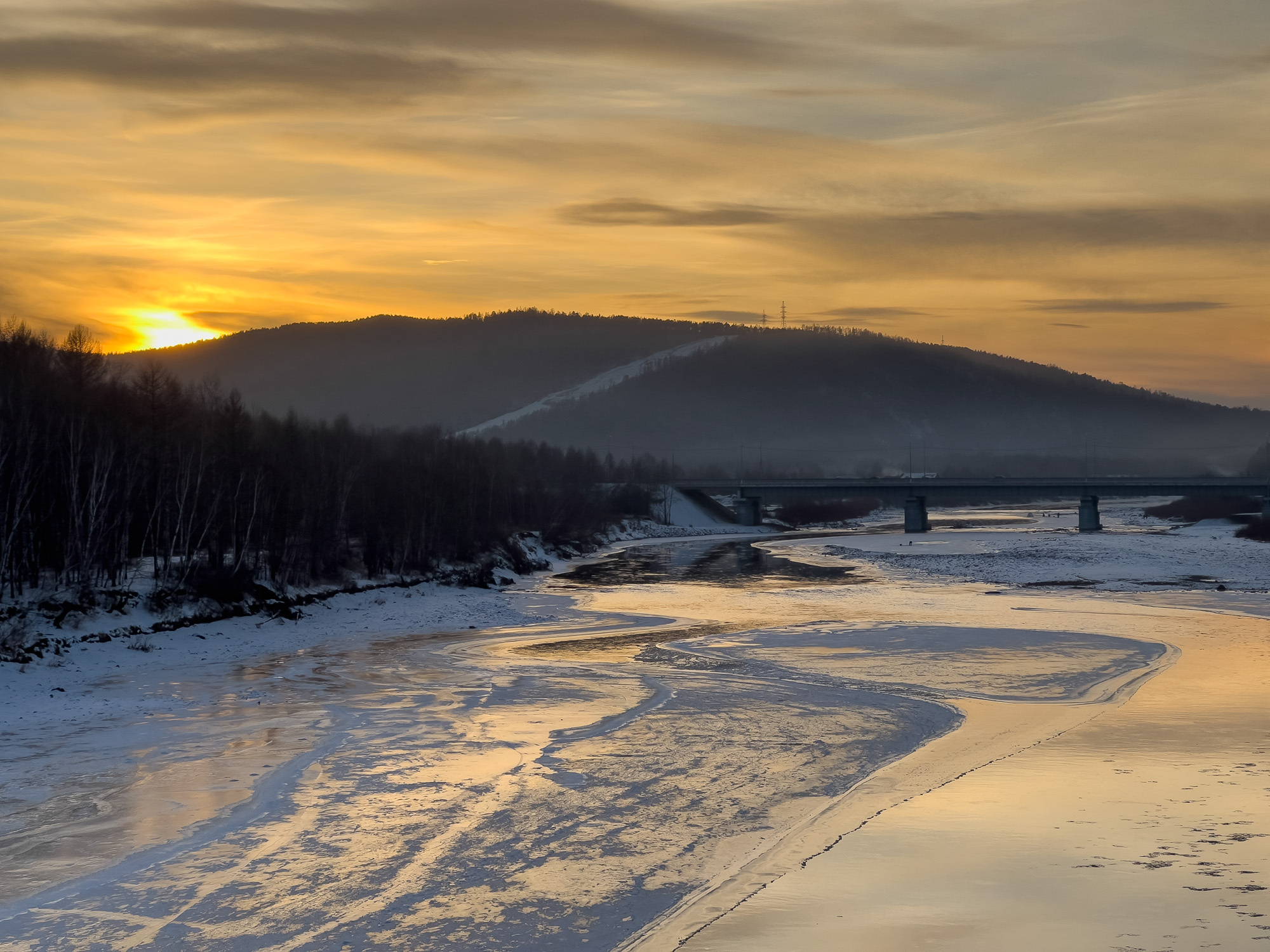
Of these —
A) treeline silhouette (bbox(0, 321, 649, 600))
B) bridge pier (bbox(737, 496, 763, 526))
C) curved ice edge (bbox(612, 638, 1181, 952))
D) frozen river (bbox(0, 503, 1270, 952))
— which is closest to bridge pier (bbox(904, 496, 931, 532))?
bridge pier (bbox(737, 496, 763, 526))

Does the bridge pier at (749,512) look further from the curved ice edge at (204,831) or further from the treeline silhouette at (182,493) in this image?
the curved ice edge at (204,831)

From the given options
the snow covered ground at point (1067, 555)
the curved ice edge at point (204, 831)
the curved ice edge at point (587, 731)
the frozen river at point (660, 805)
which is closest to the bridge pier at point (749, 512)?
the snow covered ground at point (1067, 555)

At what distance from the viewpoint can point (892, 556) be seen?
330ft

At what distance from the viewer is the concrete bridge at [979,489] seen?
15300cm

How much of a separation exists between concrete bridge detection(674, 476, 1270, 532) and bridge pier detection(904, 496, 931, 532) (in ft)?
0.29

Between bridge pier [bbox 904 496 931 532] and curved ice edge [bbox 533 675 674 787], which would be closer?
curved ice edge [bbox 533 675 674 787]

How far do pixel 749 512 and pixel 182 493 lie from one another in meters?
131

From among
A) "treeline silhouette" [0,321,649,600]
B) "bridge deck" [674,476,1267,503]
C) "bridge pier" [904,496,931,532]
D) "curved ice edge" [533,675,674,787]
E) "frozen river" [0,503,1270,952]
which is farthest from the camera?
"bridge pier" [904,496,931,532]

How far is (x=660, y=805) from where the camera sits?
59.5 feet

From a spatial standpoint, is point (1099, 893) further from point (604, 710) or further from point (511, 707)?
point (511, 707)

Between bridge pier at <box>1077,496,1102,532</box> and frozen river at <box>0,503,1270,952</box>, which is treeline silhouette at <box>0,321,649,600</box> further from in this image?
bridge pier at <box>1077,496,1102,532</box>

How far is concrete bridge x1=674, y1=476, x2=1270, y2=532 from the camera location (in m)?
153

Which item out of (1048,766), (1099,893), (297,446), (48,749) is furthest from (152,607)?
(1099,893)

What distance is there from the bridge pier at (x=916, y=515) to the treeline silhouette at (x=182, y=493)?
8396 centimetres
